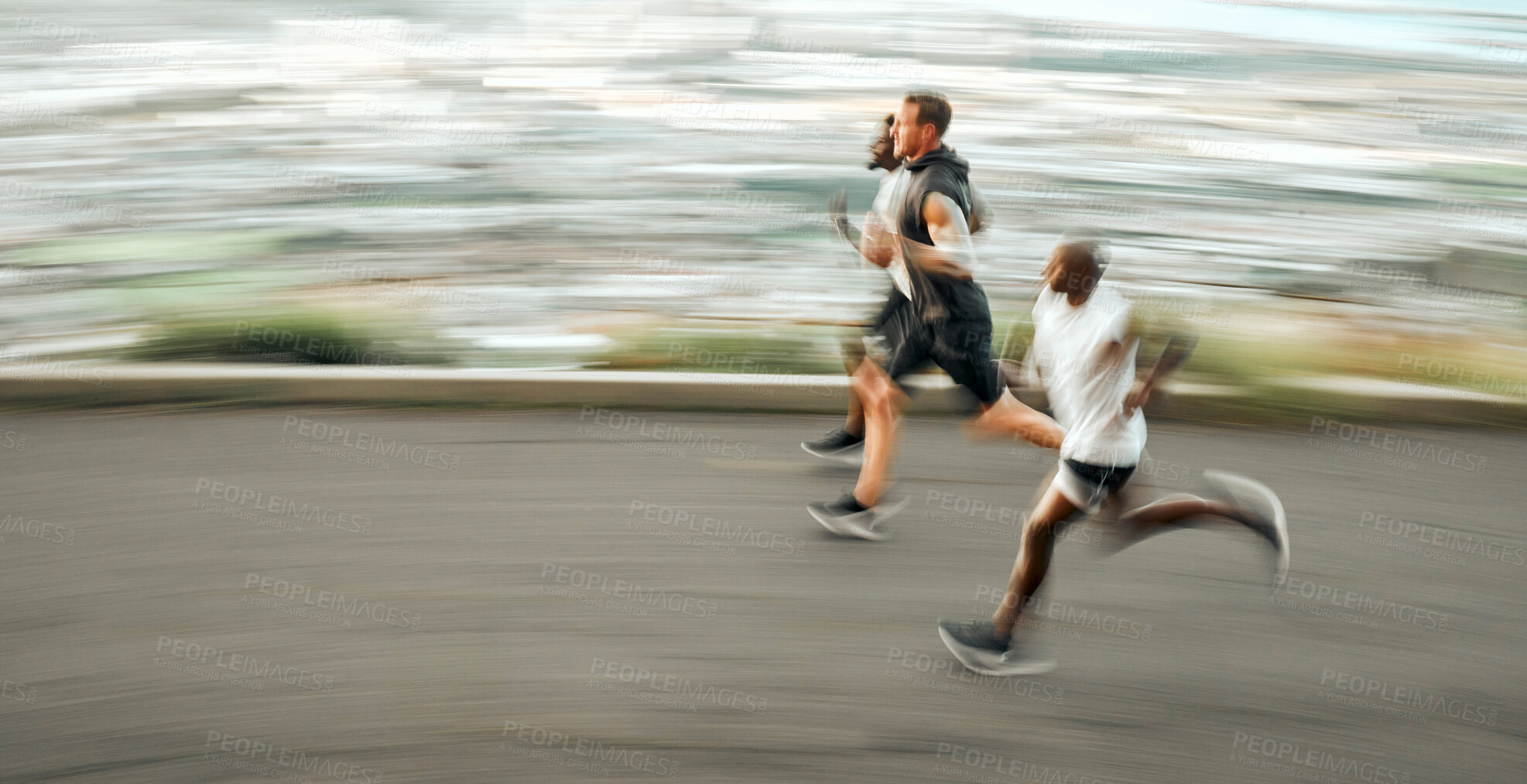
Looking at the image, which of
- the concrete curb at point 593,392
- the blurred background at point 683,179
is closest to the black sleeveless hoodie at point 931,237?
the concrete curb at point 593,392

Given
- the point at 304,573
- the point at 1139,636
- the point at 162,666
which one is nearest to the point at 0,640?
the point at 162,666

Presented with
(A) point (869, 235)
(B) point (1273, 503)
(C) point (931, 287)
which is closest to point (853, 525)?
(C) point (931, 287)

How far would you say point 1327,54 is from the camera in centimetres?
1144

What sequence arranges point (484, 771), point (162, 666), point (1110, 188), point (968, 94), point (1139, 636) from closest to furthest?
point (484, 771)
point (162, 666)
point (1139, 636)
point (1110, 188)
point (968, 94)

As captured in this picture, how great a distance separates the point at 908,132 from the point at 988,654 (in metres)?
1.98

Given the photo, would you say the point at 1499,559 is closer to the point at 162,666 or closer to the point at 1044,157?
the point at 162,666

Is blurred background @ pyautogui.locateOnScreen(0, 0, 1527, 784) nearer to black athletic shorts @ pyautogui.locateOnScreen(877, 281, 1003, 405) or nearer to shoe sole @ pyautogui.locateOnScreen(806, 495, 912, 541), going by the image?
shoe sole @ pyautogui.locateOnScreen(806, 495, 912, 541)

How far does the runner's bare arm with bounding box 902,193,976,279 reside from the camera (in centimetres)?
407

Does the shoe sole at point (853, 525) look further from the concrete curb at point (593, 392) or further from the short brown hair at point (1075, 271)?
the short brown hair at point (1075, 271)

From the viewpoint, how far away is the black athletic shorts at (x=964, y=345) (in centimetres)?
430

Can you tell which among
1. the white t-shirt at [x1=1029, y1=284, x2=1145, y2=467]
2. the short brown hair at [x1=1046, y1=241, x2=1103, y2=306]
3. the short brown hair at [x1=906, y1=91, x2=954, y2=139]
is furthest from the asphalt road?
the short brown hair at [x1=906, y1=91, x2=954, y2=139]

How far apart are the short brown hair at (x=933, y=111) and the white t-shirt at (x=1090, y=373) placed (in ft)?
3.79

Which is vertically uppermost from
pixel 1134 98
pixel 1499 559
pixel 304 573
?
pixel 1134 98

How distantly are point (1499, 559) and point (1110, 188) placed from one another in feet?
20.3
